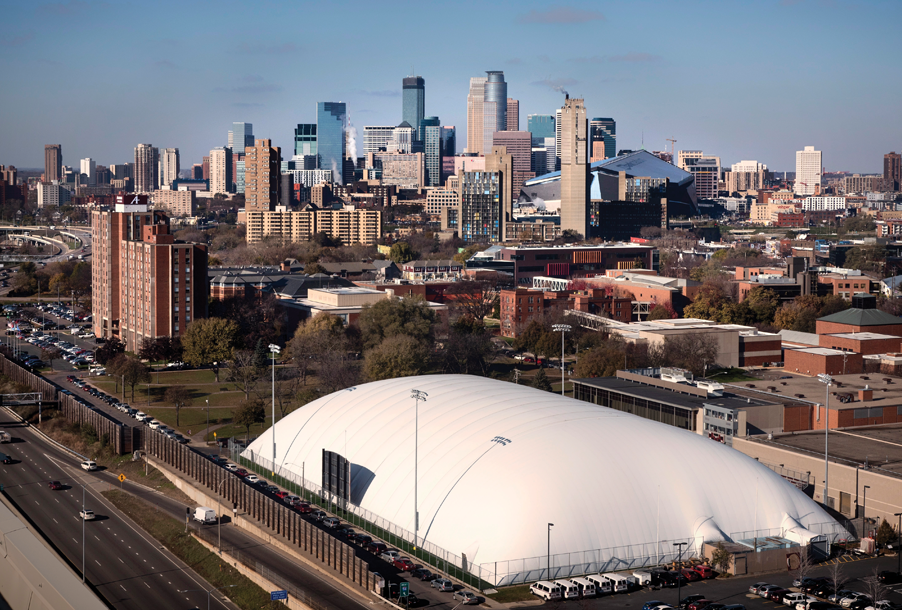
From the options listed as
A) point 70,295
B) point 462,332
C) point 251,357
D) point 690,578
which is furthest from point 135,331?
point 690,578

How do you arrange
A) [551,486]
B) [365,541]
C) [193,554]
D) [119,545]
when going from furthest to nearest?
[119,545] < [193,554] < [365,541] < [551,486]

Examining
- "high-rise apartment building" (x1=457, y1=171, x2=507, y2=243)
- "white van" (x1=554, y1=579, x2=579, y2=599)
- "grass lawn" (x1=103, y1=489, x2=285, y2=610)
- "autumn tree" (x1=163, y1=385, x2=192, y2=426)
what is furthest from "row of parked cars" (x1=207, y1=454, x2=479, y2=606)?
"high-rise apartment building" (x1=457, y1=171, x2=507, y2=243)

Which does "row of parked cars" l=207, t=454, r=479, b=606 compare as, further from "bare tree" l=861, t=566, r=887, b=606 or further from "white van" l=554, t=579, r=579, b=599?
"bare tree" l=861, t=566, r=887, b=606

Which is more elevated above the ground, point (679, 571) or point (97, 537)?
point (679, 571)

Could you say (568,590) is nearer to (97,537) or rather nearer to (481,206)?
(97,537)

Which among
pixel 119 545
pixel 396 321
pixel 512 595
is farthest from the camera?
pixel 396 321

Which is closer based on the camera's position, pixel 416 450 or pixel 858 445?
pixel 416 450

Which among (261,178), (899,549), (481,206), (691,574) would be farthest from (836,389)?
(261,178)
